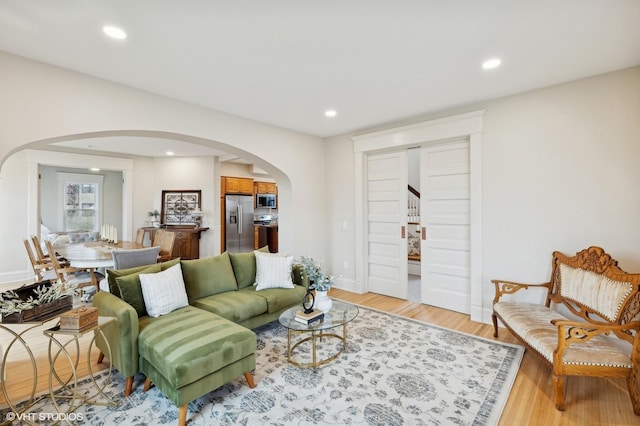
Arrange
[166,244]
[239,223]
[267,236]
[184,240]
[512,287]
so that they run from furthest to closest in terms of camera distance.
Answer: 1. [267,236]
2. [239,223]
3. [184,240]
4. [166,244]
5. [512,287]

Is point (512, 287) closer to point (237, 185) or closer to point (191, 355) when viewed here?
point (191, 355)

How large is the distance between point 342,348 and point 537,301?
2.24 meters

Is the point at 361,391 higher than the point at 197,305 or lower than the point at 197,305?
lower

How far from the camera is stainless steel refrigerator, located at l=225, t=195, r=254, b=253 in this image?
750cm

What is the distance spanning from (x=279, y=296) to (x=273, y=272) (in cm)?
32

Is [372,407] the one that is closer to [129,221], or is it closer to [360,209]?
[360,209]

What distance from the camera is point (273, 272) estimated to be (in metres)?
3.41

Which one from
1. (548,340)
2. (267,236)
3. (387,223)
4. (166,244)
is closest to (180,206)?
(166,244)

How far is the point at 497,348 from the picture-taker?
283 cm

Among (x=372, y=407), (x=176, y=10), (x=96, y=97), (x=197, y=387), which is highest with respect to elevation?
(x=176, y=10)

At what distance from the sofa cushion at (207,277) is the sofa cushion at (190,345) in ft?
1.93

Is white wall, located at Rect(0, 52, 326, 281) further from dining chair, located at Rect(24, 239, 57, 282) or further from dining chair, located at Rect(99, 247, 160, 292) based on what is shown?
dining chair, located at Rect(24, 239, 57, 282)

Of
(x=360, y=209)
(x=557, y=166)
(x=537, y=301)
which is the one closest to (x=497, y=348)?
(x=537, y=301)

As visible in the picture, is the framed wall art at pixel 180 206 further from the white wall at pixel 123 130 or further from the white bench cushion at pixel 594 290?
the white bench cushion at pixel 594 290
